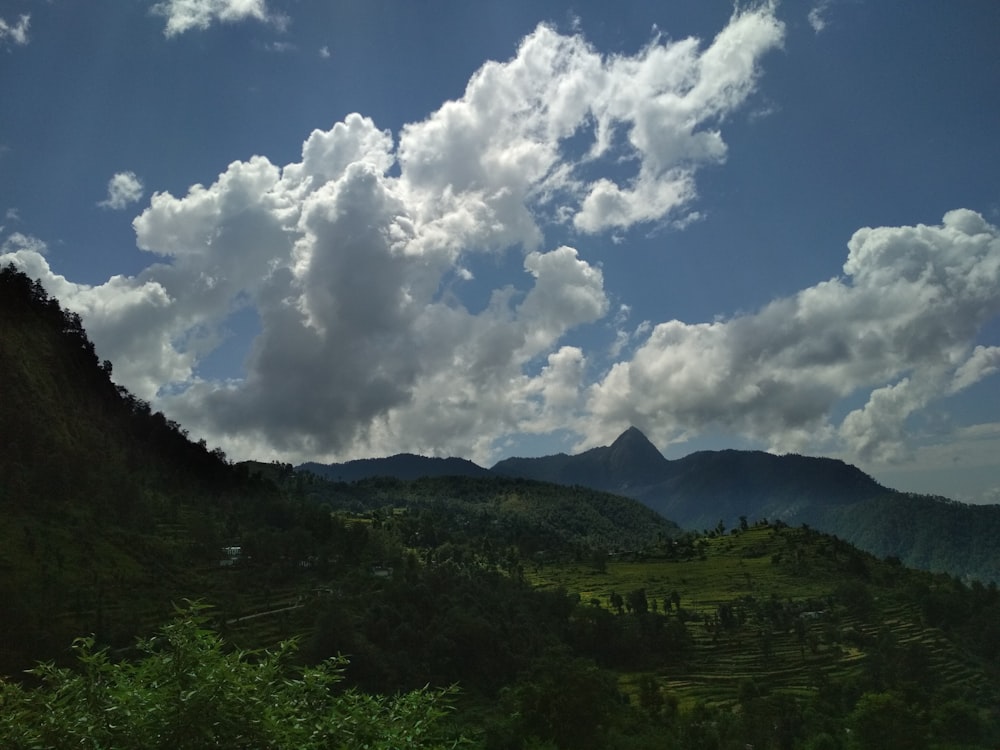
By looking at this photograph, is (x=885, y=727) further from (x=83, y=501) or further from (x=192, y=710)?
(x=83, y=501)

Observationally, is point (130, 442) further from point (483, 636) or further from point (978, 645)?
point (978, 645)

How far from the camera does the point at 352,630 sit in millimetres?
113625

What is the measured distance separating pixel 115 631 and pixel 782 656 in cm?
13093

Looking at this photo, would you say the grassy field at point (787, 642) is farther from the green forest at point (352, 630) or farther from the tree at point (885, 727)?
the tree at point (885, 727)

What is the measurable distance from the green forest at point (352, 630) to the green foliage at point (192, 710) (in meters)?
0.09

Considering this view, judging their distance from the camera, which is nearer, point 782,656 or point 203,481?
point 782,656

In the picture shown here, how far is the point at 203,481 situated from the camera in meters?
195

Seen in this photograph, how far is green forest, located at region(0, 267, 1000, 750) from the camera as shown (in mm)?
20188

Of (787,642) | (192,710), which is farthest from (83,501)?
(787,642)

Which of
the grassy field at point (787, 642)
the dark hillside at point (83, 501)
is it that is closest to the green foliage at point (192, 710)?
the dark hillside at point (83, 501)

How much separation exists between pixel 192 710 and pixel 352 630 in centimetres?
10538

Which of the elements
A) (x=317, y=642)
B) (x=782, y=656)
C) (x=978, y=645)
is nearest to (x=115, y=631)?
(x=317, y=642)

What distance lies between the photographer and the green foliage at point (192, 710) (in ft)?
51.0

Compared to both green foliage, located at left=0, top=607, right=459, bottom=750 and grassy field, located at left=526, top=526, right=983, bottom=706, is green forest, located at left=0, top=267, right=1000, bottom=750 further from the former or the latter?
grassy field, located at left=526, top=526, right=983, bottom=706
